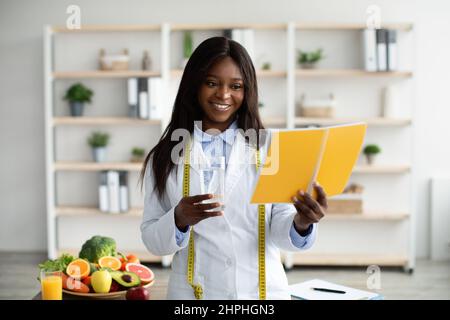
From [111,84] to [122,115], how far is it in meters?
0.25

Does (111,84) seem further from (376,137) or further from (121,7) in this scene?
(376,137)

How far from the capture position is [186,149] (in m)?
1.39

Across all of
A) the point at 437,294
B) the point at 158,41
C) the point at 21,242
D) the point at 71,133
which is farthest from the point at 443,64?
the point at 21,242

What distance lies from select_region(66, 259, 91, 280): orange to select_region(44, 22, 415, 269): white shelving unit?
256cm

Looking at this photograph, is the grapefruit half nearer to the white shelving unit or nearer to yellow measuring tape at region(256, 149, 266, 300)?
yellow measuring tape at region(256, 149, 266, 300)

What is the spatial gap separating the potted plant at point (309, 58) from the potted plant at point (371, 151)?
0.71m

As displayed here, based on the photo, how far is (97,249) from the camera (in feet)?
6.14

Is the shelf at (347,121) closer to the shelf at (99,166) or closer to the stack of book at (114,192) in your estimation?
the shelf at (99,166)

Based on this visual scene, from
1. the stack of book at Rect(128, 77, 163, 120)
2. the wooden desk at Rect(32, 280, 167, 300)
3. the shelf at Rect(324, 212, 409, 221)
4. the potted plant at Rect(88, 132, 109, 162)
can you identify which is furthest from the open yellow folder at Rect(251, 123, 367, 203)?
the potted plant at Rect(88, 132, 109, 162)

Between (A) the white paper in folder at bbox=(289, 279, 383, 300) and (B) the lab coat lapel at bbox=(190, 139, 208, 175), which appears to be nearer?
(B) the lab coat lapel at bbox=(190, 139, 208, 175)

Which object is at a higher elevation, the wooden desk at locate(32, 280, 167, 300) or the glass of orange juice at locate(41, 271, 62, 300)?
the glass of orange juice at locate(41, 271, 62, 300)

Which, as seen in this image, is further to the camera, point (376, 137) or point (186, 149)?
point (376, 137)

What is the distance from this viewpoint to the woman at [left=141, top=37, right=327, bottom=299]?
1314 millimetres

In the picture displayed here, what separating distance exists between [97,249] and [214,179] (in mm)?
742
